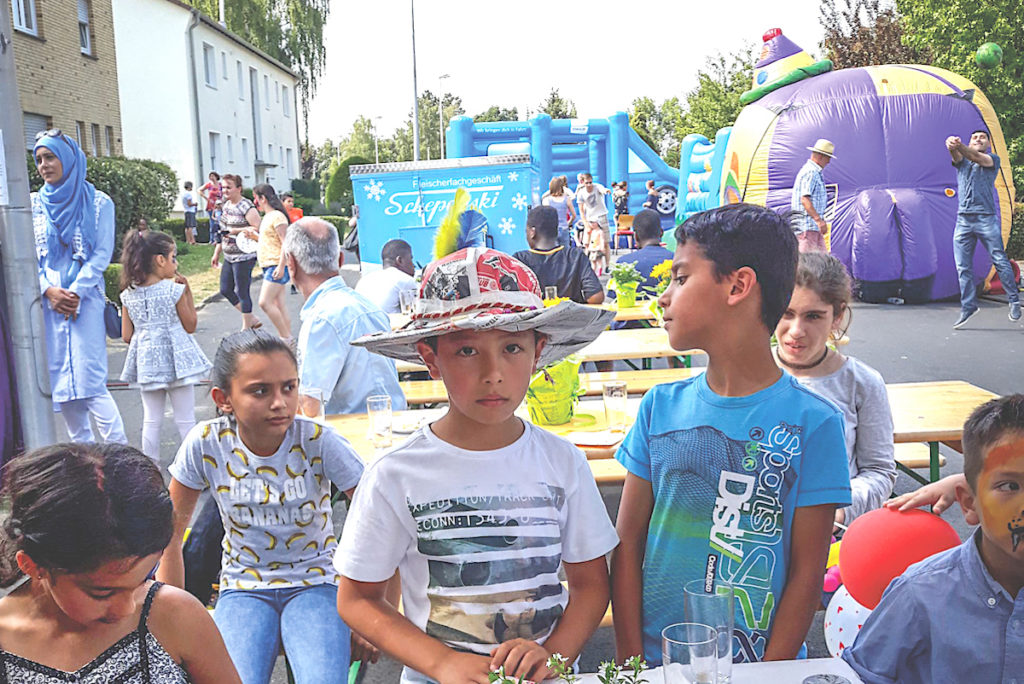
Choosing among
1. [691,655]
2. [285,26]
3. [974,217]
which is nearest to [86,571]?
[691,655]

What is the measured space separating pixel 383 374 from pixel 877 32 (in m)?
25.0

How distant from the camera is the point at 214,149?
37.6 m

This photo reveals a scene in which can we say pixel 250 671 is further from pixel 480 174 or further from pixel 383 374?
pixel 480 174

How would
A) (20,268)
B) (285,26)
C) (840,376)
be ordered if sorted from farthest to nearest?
(285,26) → (20,268) → (840,376)

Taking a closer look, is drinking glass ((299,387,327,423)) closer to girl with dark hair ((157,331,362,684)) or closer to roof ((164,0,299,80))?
girl with dark hair ((157,331,362,684))

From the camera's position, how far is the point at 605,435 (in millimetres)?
3764

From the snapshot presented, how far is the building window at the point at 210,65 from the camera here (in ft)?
118

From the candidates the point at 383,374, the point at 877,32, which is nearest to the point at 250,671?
the point at 383,374

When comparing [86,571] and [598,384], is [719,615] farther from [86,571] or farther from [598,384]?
[598,384]

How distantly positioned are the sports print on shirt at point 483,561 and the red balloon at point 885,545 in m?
0.86

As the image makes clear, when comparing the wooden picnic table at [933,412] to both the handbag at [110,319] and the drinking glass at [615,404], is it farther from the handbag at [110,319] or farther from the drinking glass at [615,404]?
the handbag at [110,319]

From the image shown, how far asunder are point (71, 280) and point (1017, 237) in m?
19.5

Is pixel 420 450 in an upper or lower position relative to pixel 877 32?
lower

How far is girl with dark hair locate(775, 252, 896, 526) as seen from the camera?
2988 mm
